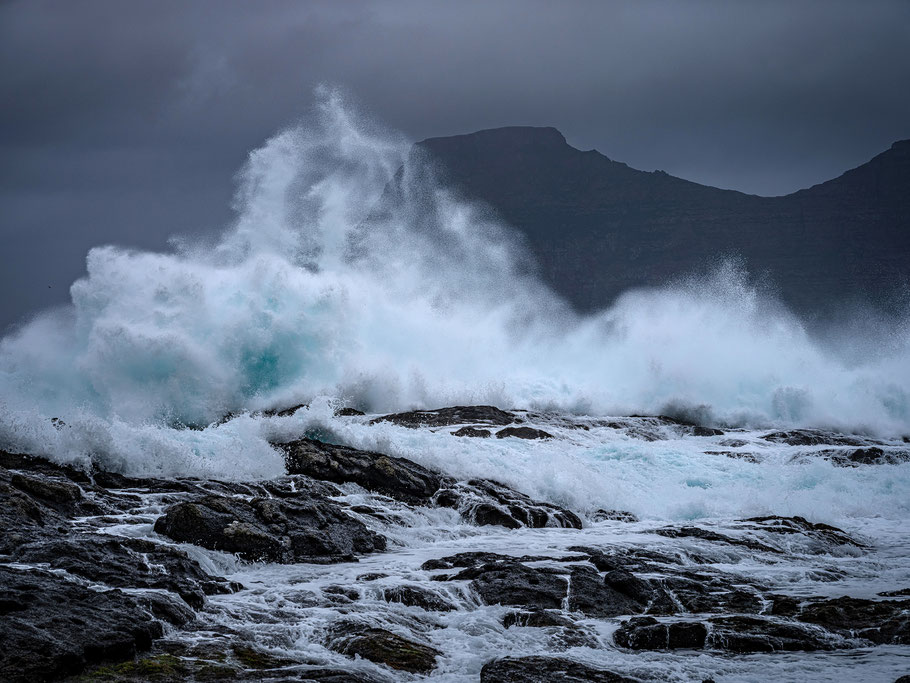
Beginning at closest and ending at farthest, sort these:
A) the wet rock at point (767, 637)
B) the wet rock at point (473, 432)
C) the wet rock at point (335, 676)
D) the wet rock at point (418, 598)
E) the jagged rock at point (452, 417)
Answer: the wet rock at point (335, 676) → the wet rock at point (767, 637) → the wet rock at point (418, 598) → the wet rock at point (473, 432) → the jagged rock at point (452, 417)

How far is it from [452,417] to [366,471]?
12598 millimetres

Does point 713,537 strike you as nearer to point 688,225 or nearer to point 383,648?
point 383,648

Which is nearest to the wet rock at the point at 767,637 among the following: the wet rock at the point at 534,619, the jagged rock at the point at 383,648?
the wet rock at the point at 534,619

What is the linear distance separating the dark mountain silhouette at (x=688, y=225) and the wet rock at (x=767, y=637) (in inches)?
3793

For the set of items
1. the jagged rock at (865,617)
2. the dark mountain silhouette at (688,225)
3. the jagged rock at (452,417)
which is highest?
the dark mountain silhouette at (688,225)

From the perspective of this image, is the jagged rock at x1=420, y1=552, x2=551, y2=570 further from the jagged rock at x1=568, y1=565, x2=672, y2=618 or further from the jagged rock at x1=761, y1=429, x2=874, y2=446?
the jagged rock at x1=761, y1=429, x2=874, y2=446

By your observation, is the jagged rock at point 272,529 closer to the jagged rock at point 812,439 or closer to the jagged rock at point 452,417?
the jagged rock at point 452,417

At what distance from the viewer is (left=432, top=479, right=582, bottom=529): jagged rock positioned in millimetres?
13406

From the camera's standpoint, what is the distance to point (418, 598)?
7953 millimetres

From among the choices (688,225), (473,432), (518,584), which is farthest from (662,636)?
(688,225)

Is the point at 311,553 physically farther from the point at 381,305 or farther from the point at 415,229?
the point at 415,229

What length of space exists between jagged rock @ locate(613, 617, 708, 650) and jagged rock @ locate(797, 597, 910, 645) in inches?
55.1

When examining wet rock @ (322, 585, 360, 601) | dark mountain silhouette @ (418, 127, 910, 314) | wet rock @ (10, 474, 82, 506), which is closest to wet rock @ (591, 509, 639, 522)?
wet rock @ (322, 585, 360, 601)

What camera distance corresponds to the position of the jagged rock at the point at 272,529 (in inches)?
373
